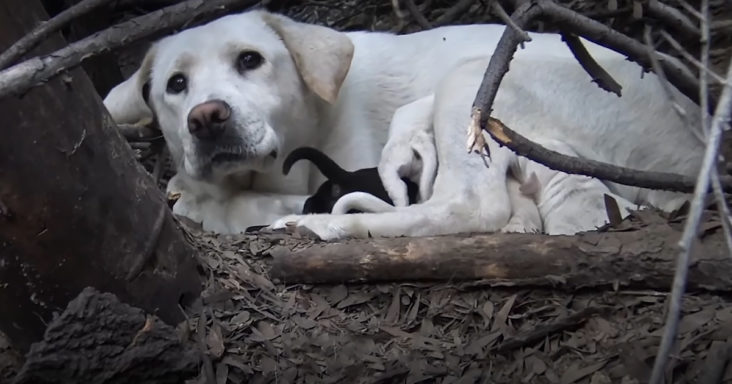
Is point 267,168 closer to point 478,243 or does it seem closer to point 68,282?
point 478,243

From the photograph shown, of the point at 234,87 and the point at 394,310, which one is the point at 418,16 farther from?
the point at 394,310

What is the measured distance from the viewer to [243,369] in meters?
2.12

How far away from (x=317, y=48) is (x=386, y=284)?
143cm

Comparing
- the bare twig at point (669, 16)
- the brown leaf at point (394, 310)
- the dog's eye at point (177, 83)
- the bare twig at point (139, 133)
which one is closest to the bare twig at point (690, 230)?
the bare twig at point (669, 16)

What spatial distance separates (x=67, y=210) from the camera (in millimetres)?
1880

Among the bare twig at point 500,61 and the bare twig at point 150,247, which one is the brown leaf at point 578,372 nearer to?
the bare twig at point 500,61

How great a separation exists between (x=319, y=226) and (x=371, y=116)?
99 centimetres

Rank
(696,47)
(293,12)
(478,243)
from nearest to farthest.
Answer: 1. (478,243)
2. (696,47)
3. (293,12)

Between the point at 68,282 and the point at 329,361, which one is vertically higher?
the point at 68,282

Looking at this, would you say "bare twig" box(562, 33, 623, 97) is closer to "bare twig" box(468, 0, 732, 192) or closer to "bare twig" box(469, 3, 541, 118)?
"bare twig" box(468, 0, 732, 192)

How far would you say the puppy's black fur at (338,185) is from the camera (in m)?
3.27

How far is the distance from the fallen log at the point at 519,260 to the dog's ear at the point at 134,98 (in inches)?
57.2

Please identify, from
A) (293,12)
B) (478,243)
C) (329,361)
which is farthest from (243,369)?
(293,12)

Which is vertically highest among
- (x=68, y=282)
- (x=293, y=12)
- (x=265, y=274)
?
(x=68, y=282)
